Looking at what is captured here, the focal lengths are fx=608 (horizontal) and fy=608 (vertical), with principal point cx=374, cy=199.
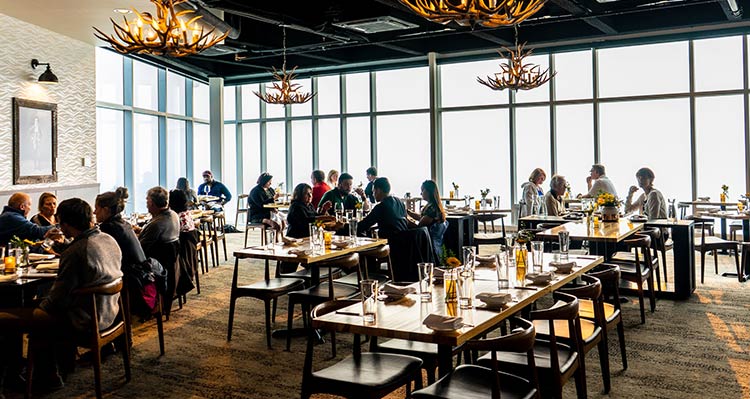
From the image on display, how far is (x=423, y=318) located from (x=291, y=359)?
2221mm

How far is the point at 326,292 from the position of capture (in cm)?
503

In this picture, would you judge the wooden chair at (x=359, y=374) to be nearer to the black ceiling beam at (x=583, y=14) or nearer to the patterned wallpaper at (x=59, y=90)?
the black ceiling beam at (x=583, y=14)

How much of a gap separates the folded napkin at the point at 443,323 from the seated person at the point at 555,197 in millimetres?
5881

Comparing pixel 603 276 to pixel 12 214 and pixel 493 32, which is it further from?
pixel 493 32

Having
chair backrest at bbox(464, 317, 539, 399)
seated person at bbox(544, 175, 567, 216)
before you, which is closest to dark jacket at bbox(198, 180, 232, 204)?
seated person at bbox(544, 175, 567, 216)

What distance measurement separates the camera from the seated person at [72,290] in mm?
3771

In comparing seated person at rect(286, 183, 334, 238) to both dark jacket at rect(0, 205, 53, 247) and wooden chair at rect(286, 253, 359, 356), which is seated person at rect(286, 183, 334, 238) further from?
dark jacket at rect(0, 205, 53, 247)

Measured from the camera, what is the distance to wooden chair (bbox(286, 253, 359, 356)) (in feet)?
15.5

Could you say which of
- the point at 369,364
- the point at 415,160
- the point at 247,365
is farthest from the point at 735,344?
the point at 415,160

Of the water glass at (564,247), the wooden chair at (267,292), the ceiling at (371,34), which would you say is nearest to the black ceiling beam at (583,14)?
the ceiling at (371,34)

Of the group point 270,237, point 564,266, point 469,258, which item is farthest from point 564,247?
point 270,237

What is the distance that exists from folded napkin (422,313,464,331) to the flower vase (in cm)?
480

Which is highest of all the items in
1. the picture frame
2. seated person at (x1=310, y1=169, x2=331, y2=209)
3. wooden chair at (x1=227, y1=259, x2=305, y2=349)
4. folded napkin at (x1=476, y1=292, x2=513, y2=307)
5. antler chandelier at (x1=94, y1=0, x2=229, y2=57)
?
antler chandelier at (x1=94, y1=0, x2=229, y2=57)

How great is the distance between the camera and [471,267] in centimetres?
330
